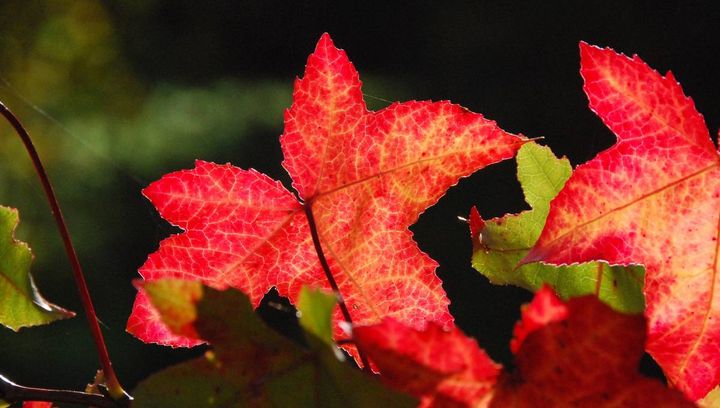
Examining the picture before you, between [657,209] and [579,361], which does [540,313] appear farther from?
[657,209]

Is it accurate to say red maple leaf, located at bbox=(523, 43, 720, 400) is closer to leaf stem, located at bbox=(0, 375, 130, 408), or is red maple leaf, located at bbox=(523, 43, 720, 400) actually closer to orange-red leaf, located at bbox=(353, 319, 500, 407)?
orange-red leaf, located at bbox=(353, 319, 500, 407)

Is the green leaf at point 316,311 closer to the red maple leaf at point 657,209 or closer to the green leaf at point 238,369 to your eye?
the green leaf at point 238,369

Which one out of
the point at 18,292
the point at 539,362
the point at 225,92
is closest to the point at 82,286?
the point at 18,292

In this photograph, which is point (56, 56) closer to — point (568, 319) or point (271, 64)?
point (271, 64)

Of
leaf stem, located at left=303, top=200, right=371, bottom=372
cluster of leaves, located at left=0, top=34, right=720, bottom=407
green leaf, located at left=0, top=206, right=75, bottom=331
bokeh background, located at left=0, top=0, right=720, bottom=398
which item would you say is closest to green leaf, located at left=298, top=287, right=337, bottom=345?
cluster of leaves, located at left=0, top=34, right=720, bottom=407

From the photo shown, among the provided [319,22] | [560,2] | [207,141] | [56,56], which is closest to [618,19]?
[560,2]

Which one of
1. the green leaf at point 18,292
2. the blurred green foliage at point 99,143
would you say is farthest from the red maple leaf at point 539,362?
the blurred green foliage at point 99,143
